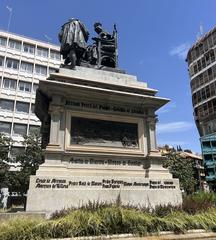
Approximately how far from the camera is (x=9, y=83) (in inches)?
2227

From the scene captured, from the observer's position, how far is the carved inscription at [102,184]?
9.53m

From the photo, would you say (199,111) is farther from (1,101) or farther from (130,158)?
(130,158)

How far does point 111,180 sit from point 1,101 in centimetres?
4929

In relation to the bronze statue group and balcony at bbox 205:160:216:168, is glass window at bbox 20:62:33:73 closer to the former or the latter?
balcony at bbox 205:160:216:168

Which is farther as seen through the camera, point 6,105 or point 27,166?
point 6,105

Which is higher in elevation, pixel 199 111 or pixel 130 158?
pixel 199 111

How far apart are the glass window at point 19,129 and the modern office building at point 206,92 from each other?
33459mm

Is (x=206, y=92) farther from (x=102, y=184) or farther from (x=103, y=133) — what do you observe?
(x=102, y=184)

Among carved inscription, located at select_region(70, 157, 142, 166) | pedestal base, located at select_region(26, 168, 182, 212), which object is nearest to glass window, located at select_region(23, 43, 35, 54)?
carved inscription, located at select_region(70, 157, 142, 166)

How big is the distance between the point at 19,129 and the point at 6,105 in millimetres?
5414

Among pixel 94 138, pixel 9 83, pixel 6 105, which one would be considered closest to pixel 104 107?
pixel 94 138

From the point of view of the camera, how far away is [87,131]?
1134 cm

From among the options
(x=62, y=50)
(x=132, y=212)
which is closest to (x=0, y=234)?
(x=132, y=212)

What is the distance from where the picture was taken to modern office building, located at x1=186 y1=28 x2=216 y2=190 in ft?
157
